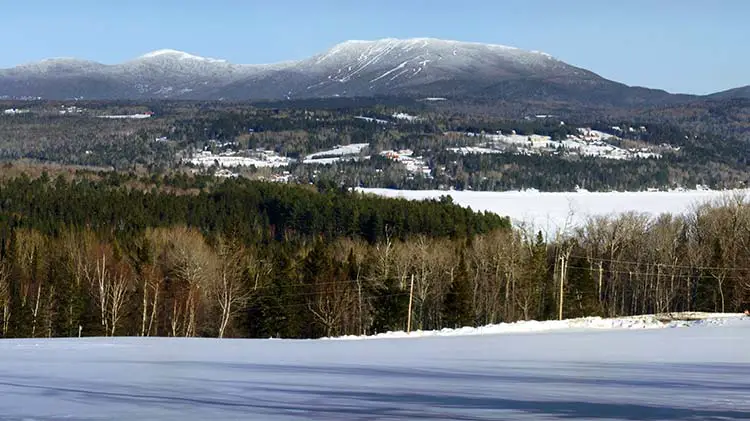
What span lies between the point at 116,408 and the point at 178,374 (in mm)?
3971

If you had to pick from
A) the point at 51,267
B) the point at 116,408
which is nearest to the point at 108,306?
the point at 51,267

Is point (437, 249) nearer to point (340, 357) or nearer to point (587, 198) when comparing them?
point (340, 357)

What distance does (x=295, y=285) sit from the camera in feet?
203

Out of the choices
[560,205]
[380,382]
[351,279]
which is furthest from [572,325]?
[560,205]

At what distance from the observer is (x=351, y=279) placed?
6431 cm

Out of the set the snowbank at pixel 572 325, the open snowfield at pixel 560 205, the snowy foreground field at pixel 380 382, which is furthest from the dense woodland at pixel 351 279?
the open snowfield at pixel 560 205

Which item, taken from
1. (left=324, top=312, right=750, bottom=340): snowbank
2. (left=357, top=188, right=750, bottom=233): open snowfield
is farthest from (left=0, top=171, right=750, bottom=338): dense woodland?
(left=357, top=188, right=750, bottom=233): open snowfield

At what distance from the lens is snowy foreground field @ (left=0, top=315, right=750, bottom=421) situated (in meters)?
9.84

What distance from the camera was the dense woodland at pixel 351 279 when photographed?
59000 millimetres

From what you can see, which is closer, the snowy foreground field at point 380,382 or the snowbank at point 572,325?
the snowy foreground field at point 380,382

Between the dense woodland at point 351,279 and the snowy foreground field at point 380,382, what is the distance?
1291 inches

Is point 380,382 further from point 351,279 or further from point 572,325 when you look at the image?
point 351,279

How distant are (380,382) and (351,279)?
51.6 metres

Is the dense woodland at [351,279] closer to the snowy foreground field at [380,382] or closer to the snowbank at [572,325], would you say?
the snowbank at [572,325]
